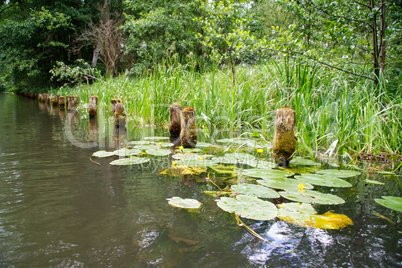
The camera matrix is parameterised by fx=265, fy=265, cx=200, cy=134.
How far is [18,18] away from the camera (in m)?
14.4

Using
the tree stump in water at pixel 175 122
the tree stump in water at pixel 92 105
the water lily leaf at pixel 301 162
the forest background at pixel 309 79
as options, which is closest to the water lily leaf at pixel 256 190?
the water lily leaf at pixel 301 162

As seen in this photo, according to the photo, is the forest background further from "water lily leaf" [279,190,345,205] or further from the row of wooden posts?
"water lily leaf" [279,190,345,205]

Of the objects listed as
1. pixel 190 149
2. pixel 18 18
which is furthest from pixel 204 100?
pixel 18 18

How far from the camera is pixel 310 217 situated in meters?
1.50

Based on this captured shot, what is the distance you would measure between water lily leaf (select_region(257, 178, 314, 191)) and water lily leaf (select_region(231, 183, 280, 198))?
0.09 m

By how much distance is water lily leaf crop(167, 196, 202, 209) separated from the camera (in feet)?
5.29

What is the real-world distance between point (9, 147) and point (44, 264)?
9.31 feet

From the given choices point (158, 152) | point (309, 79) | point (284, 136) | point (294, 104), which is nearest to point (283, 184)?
point (284, 136)

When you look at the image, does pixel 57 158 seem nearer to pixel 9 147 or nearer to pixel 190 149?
pixel 9 147

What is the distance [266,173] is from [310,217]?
69 cm

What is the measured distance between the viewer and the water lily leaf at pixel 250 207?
1474mm

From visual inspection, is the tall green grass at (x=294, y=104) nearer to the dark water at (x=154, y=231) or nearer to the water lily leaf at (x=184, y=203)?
the dark water at (x=154, y=231)

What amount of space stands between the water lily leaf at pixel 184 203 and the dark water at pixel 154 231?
34 millimetres

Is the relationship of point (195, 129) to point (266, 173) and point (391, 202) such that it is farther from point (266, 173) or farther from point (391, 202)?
point (391, 202)
